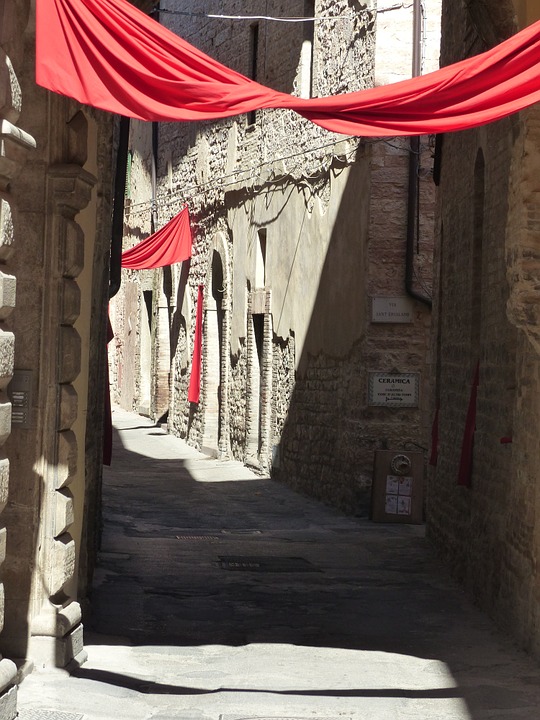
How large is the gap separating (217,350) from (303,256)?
4.93m

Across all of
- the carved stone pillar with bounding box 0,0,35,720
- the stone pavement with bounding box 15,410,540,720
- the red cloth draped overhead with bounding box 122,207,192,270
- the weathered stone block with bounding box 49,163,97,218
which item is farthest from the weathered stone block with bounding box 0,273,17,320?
the red cloth draped overhead with bounding box 122,207,192,270

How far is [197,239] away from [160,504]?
846 cm

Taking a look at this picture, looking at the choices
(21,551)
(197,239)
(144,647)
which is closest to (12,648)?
(21,551)

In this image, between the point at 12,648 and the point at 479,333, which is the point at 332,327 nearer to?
the point at 479,333

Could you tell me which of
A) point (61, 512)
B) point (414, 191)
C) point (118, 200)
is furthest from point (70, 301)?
point (414, 191)

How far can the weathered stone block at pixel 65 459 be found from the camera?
6.20m

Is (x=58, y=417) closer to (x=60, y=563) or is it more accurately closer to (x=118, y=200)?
(x=60, y=563)

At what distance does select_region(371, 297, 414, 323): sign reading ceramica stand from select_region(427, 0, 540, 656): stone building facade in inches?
70.5

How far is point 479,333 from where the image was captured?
31.7ft

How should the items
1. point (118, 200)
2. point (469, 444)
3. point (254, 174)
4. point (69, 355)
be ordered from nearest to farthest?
point (69, 355) < point (469, 444) < point (118, 200) < point (254, 174)

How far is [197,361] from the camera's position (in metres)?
21.1

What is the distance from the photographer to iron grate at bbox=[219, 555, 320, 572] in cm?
1009

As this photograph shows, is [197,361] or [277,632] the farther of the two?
[197,361]

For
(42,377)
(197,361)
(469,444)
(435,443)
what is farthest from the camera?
(197,361)
